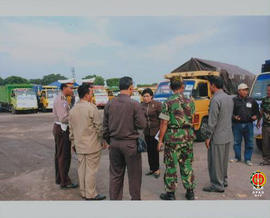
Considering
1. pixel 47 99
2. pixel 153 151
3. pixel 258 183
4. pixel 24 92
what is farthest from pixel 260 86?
pixel 24 92

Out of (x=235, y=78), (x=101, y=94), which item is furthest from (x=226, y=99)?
(x=101, y=94)

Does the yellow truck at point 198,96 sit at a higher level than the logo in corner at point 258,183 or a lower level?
higher

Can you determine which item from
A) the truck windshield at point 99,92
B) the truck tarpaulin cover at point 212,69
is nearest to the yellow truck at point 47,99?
the truck windshield at point 99,92

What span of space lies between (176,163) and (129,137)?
2.91ft

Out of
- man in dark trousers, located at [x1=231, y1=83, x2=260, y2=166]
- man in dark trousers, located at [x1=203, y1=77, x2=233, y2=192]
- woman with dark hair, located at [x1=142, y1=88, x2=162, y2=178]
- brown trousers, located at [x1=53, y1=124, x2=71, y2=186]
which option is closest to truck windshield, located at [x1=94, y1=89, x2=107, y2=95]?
man in dark trousers, located at [x1=231, y1=83, x2=260, y2=166]

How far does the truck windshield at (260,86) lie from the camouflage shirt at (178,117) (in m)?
3.97

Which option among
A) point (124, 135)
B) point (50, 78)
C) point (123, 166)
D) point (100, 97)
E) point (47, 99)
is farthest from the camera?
point (50, 78)

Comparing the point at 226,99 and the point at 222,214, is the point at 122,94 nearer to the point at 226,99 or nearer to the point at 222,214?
the point at 226,99

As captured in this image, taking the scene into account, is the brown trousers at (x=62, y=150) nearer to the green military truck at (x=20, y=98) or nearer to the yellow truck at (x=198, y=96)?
the yellow truck at (x=198, y=96)

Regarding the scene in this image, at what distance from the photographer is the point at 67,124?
4.31 meters

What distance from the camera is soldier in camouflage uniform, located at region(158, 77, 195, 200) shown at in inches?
144

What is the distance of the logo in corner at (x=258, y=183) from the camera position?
4105 mm

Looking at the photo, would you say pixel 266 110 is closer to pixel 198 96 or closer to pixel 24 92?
pixel 198 96

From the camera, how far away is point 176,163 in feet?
12.2
